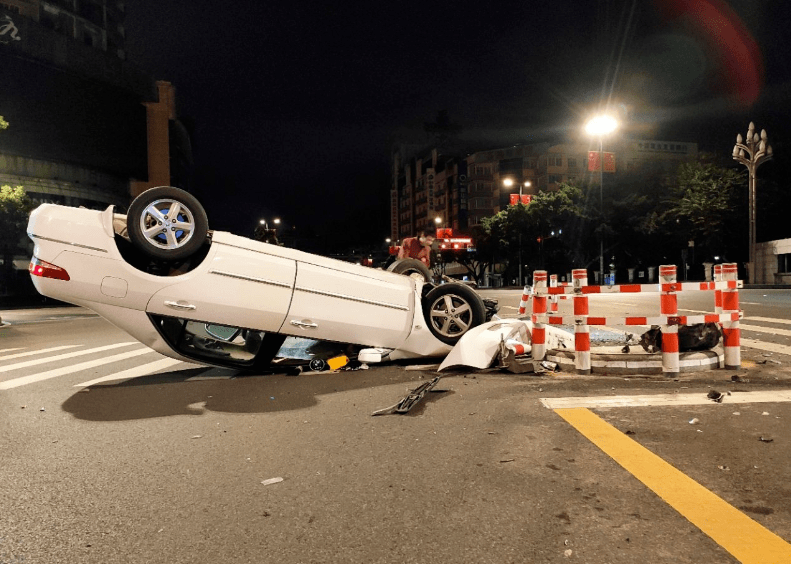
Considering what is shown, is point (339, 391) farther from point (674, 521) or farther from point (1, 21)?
point (1, 21)

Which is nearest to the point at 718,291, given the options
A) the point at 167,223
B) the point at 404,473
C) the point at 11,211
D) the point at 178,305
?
the point at 404,473

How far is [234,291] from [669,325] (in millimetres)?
4558

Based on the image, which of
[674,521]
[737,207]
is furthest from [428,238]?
[737,207]

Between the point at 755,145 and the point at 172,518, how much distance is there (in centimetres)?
4696

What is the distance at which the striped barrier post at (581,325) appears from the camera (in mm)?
6488

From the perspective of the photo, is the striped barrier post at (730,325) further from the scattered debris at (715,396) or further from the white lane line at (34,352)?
the white lane line at (34,352)

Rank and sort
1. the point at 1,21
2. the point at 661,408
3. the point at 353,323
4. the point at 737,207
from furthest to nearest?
the point at 1,21
the point at 737,207
the point at 353,323
the point at 661,408

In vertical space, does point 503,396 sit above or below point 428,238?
below

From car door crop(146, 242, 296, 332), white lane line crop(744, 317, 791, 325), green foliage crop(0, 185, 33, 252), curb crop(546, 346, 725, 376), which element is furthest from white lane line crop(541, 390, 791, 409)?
green foliage crop(0, 185, 33, 252)

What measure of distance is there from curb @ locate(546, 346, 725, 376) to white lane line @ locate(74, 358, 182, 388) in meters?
5.20

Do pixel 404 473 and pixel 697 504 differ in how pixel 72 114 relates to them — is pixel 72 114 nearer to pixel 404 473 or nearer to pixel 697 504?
pixel 404 473

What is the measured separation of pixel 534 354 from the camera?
7.08 meters

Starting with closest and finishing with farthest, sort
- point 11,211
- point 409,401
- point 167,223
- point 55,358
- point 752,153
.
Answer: point 409,401 < point 167,223 < point 55,358 < point 11,211 < point 752,153

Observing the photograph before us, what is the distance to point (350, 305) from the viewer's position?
6.96 m
